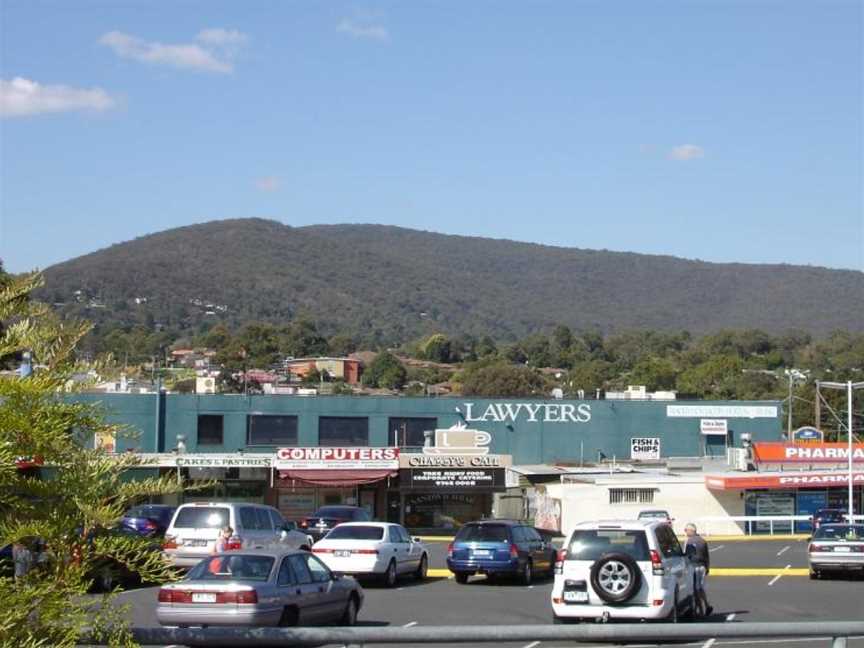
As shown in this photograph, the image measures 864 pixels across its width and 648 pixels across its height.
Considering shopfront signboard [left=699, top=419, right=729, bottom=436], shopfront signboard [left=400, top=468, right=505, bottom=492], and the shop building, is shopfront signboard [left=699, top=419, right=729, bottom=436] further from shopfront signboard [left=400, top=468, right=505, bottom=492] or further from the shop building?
shopfront signboard [left=400, top=468, right=505, bottom=492]

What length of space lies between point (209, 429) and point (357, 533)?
42.3 metres

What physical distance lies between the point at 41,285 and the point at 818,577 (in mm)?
30118

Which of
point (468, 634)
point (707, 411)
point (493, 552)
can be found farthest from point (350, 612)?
point (707, 411)

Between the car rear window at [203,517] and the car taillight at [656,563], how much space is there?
38.6 feet

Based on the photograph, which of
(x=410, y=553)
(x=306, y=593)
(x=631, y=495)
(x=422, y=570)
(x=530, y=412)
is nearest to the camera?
(x=306, y=593)

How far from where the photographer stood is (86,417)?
235 inches

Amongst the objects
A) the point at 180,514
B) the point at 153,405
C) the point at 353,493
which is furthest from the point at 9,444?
the point at 153,405

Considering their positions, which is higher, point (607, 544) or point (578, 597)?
point (607, 544)

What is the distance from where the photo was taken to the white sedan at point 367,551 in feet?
92.7

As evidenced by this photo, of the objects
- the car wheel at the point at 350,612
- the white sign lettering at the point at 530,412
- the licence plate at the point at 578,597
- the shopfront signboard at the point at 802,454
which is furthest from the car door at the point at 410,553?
the white sign lettering at the point at 530,412

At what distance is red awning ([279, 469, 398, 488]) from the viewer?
179ft

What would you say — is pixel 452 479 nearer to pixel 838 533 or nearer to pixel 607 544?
pixel 838 533

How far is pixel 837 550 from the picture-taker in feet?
105

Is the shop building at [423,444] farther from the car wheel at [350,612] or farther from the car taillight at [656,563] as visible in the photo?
the car taillight at [656,563]
